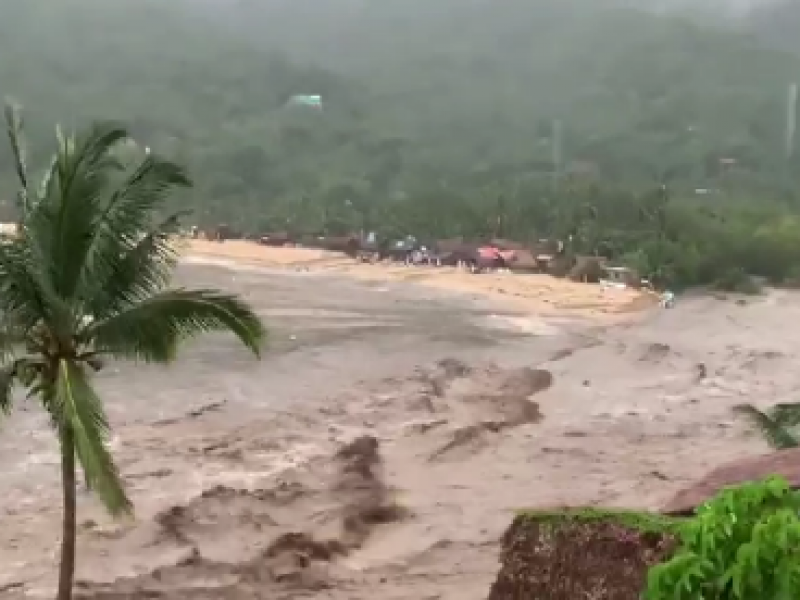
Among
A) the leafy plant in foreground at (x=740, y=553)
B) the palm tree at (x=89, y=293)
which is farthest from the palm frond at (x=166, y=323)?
the leafy plant in foreground at (x=740, y=553)

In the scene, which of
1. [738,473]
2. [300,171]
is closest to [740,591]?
[738,473]

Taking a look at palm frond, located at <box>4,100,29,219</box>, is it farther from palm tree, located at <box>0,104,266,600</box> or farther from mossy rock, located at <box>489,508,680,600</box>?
mossy rock, located at <box>489,508,680,600</box>

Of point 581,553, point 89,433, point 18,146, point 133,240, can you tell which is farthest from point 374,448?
point 89,433

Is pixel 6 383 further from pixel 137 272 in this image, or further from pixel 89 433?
pixel 137 272

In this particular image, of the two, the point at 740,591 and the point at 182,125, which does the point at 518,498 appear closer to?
the point at 740,591

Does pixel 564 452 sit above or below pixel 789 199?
below

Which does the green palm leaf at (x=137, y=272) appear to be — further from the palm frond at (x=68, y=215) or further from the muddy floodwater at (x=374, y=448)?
the muddy floodwater at (x=374, y=448)
